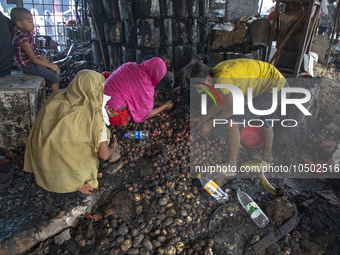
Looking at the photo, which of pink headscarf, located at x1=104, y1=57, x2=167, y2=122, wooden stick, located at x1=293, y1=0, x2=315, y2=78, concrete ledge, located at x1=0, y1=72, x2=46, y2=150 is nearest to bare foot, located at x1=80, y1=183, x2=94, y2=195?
pink headscarf, located at x1=104, y1=57, x2=167, y2=122

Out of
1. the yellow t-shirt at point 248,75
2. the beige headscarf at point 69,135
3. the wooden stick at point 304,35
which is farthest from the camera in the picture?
the wooden stick at point 304,35

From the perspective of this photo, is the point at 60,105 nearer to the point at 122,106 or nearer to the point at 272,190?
the point at 122,106

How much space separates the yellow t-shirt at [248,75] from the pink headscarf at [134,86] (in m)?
0.81

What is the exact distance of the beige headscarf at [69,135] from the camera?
80.9 inches

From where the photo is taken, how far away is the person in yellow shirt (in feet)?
8.39

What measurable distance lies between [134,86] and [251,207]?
193 centimetres

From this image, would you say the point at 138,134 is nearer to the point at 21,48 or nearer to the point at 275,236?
the point at 275,236

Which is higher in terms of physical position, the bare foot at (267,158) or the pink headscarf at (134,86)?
the pink headscarf at (134,86)

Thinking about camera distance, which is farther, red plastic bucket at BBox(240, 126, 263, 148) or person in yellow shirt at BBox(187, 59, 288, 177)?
red plastic bucket at BBox(240, 126, 263, 148)

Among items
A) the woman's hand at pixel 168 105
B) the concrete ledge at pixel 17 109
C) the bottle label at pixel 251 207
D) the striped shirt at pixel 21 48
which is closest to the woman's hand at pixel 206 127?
the woman's hand at pixel 168 105

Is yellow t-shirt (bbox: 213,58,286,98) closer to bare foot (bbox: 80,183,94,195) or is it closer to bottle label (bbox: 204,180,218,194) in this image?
bottle label (bbox: 204,180,218,194)

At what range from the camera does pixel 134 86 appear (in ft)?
9.56

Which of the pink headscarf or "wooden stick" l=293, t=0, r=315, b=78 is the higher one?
"wooden stick" l=293, t=0, r=315, b=78

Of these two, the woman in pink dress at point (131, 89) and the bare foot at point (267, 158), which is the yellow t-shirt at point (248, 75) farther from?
the bare foot at point (267, 158)
